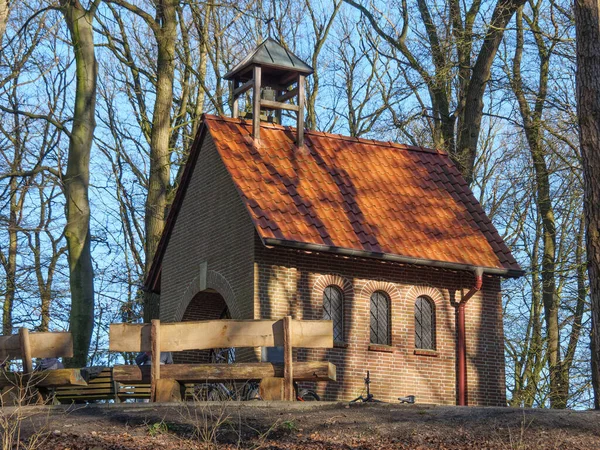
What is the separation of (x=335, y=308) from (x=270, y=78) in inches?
212

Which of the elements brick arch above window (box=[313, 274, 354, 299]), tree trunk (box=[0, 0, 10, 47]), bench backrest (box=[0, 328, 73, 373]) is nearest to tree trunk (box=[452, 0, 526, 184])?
brick arch above window (box=[313, 274, 354, 299])

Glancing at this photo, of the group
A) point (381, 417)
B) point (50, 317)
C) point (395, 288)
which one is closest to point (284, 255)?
point (395, 288)

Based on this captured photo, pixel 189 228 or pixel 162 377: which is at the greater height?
pixel 189 228

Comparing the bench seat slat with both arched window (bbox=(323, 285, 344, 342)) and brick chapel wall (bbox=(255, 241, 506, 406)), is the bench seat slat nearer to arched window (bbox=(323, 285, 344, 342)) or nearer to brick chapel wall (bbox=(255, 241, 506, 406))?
brick chapel wall (bbox=(255, 241, 506, 406))

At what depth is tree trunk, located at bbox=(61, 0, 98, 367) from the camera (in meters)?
21.4

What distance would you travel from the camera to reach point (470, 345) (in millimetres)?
21594

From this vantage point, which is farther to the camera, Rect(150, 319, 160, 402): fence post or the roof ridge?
the roof ridge

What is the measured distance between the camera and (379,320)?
20984mm

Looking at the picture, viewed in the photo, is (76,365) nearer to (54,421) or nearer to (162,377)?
(162,377)

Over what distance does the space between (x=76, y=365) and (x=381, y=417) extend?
32.8ft

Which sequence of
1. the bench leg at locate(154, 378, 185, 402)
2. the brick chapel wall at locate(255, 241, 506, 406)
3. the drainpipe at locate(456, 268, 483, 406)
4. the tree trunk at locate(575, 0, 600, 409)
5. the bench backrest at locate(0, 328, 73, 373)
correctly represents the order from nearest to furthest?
the bench leg at locate(154, 378, 185, 402) < the tree trunk at locate(575, 0, 600, 409) < the bench backrest at locate(0, 328, 73, 373) < the brick chapel wall at locate(255, 241, 506, 406) < the drainpipe at locate(456, 268, 483, 406)

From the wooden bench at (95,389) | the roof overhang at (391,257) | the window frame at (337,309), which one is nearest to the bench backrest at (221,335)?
the wooden bench at (95,389)

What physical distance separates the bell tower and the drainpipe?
4.54 m

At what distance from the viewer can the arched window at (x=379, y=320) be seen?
2091 cm
